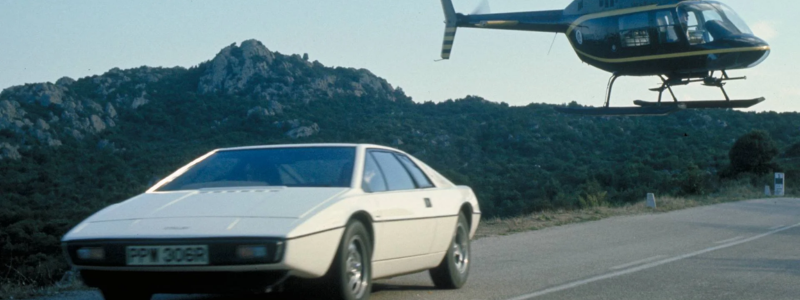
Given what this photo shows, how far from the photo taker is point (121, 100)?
233 ft

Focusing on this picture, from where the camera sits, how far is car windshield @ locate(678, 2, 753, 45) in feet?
81.7

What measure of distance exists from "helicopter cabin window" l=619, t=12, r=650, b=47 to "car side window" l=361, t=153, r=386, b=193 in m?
20.4

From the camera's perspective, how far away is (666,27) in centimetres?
2533

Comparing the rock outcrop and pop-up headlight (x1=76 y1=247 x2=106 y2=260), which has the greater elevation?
the rock outcrop

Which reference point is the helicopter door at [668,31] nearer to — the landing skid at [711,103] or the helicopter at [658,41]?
the helicopter at [658,41]

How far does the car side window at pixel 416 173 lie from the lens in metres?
7.71

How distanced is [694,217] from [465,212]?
12.3 m

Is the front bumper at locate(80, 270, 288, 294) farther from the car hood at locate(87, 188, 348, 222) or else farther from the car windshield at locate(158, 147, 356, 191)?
the car windshield at locate(158, 147, 356, 191)

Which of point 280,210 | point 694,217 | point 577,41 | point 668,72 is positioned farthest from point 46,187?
point 280,210

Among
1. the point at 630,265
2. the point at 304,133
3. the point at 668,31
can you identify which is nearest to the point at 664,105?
the point at 668,31

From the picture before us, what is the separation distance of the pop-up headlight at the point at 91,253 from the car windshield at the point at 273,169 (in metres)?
1.10

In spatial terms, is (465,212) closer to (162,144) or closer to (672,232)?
(672,232)

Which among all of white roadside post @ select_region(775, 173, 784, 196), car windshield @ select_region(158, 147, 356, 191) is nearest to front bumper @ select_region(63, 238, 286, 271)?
car windshield @ select_region(158, 147, 356, 191)

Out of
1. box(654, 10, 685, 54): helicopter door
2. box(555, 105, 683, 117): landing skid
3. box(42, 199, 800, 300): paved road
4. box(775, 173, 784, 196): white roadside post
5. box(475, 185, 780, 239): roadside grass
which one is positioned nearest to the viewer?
box(42, 199, 800, 300): paved road
